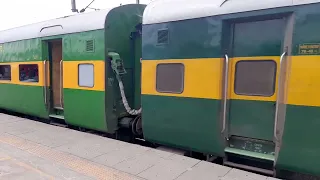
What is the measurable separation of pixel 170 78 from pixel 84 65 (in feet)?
7.87

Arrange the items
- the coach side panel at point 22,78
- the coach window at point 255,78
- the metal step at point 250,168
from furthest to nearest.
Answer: the coach side panel at point 22,78, the metal step at point 250,168, the coach window at point 255,78

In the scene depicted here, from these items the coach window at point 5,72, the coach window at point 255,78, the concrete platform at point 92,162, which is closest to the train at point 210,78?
the coach window at point 255,78

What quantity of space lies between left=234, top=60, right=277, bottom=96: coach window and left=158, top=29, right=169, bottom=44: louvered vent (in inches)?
51.7

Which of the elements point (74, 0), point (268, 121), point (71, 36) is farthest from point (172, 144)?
point (74, 0)

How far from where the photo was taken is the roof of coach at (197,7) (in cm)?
338

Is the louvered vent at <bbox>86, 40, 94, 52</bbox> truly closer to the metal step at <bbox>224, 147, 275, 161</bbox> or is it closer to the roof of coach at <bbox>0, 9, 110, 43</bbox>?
the roof of coach at <bbox>0, 9, 110, 43</bbox>

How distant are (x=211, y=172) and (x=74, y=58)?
4.13 m

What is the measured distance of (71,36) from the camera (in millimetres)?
5945

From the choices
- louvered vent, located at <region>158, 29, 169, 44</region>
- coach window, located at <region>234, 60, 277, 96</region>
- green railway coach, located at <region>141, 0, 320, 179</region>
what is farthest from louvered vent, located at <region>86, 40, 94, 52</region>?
coach window, located at <region>234, 60, 277, 96</region>

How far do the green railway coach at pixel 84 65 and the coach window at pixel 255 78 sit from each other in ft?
8.54

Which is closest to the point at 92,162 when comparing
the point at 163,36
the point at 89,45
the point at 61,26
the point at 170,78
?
the point at 170,78

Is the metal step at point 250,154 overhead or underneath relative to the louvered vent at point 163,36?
underneath

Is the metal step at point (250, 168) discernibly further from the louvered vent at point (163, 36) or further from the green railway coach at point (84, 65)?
the green railway coach at point (84, 65)

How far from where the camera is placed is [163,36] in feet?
14.4
